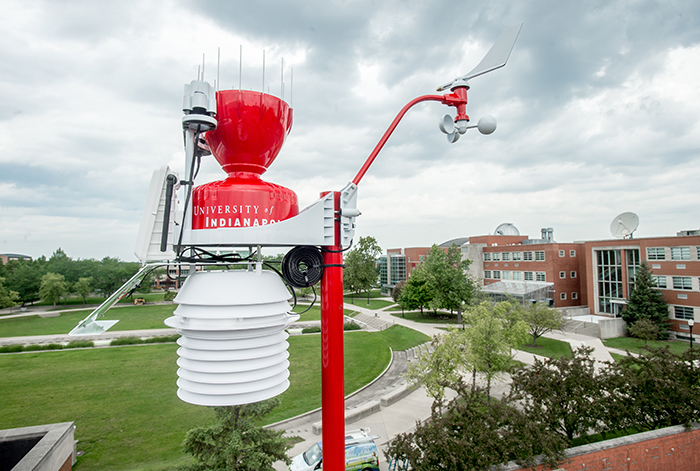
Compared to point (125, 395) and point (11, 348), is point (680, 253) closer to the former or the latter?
point (125, 395)

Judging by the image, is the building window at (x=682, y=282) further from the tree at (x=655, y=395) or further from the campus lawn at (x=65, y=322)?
the campus lawn at (x=65, y=322)

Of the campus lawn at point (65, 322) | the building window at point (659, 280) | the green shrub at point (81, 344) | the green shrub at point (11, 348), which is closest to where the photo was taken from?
the green shrub at point (11, 348)

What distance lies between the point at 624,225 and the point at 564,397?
102 feet

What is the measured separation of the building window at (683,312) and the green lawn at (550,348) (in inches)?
397

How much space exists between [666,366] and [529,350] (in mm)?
16386

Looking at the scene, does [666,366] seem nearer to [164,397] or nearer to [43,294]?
[164,397]

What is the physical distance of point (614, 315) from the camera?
32906 mm

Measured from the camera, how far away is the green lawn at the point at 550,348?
930 inches

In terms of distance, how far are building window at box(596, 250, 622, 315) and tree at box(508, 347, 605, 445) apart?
1167 inches

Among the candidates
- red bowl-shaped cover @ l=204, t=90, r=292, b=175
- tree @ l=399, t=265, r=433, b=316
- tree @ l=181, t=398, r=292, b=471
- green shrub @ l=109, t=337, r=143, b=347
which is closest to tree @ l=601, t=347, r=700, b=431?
tree @ l=181, t=398, r=292, b=471

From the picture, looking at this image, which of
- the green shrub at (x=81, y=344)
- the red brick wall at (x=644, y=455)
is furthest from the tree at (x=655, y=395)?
the green shrub at (x=81, y=344)

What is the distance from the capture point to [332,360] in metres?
3.57

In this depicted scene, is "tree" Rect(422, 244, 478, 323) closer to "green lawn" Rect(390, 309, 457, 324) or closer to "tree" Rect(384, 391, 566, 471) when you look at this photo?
"green lawn" Rect(390, 309, 457, 324)

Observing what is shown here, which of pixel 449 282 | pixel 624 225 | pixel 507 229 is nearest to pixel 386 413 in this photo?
pixel 449 282
